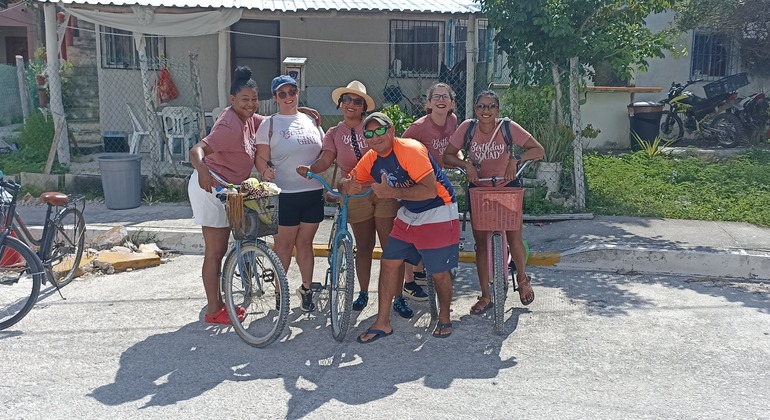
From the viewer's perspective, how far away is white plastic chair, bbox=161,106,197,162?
1154cm

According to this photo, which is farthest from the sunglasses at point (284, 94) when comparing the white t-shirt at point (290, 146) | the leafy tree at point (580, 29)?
the leafy tree at point (580, 29)

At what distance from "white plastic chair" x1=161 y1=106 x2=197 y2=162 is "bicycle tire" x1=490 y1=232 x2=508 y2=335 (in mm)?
7247

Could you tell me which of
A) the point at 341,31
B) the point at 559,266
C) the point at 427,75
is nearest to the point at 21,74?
the point at 341,31

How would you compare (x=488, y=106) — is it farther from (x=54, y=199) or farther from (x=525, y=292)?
(x=54, y=199)

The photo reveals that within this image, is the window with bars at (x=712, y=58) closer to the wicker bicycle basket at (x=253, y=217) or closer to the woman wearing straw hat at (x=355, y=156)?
the woman wearing straw hat at (x=355, y=156)

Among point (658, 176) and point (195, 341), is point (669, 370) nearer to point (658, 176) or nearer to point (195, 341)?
point (195, 341)

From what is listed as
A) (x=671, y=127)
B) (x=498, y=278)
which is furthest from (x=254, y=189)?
→ (x=671, y=127)

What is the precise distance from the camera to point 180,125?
38.0 ft

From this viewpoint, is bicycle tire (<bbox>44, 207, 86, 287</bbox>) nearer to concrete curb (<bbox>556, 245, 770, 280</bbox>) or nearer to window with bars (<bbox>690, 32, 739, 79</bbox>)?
concrete curb (<bbox>556, 245, 770, 280</bbox>)

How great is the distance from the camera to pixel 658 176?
1095 cm

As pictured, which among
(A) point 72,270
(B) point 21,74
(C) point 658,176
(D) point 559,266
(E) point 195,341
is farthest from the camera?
(B) point 21,74

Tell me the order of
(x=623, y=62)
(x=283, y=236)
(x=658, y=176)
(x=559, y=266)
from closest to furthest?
(x=283, y=236) < (x=559, y=266) < (x=623, y=62) < (x=658, y=176)

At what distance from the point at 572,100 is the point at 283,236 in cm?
482

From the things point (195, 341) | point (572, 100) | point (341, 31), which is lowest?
point (195, 341)
